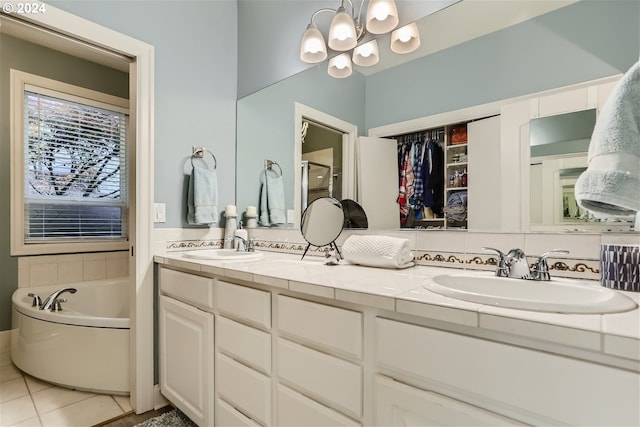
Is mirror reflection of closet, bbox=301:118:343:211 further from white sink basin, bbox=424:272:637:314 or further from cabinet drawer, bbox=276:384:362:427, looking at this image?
cabinet drawer, bbox=276:384:362:427

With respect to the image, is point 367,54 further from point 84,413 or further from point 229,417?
point 84,413

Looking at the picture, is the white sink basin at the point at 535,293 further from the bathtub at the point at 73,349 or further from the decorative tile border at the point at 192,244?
the bathtub at the point at 73,349

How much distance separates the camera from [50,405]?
184 centimetres

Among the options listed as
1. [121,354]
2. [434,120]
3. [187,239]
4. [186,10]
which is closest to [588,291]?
[434,120]

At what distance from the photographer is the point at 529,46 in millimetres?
1265

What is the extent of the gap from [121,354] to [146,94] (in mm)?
1491

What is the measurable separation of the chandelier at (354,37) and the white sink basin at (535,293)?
3.61 feet

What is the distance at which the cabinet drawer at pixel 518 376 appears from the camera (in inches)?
22.4

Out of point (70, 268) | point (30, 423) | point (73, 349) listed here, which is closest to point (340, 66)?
point (73, 349)

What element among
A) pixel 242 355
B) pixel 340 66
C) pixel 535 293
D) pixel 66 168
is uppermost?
pixel 340 66

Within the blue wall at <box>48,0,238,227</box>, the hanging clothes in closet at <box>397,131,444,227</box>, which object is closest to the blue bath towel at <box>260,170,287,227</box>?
the blue wall at <box>48,0,238,227</box>

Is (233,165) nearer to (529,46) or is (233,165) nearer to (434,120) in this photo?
(434,120)

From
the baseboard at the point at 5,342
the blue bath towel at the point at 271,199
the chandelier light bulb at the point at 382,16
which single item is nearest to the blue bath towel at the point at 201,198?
the blue bath towel at the point at 271,199

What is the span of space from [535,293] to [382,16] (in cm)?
132
